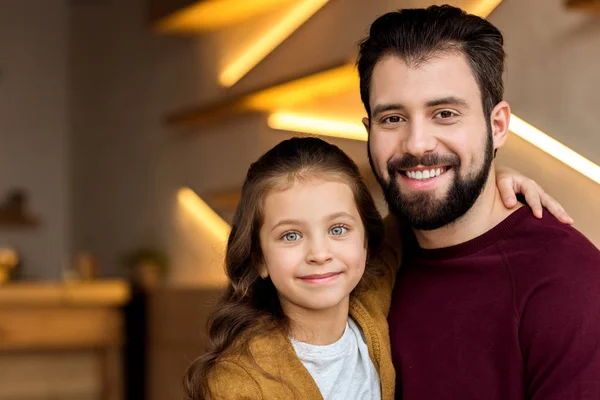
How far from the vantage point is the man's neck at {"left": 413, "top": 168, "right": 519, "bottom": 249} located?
178 cm

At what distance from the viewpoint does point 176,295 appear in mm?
4309

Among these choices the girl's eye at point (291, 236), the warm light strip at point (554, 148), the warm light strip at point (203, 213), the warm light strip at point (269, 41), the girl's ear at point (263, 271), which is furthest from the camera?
the warm light strip at point (203, 213)

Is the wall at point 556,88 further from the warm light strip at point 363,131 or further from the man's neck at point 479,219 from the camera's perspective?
the man's neck at point 479,219

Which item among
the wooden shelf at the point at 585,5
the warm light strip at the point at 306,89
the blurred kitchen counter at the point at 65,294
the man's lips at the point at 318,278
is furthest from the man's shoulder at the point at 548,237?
the blurred kitchen counter at the point at 65,294

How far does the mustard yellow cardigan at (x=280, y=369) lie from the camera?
166 cm

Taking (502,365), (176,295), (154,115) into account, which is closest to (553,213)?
(502,365)

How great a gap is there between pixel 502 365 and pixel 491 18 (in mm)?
1062

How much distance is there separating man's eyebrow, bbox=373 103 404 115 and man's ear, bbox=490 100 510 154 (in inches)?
8.3

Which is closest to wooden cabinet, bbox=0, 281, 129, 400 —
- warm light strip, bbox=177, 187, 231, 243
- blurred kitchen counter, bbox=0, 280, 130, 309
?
blurred kitchen counter, bbox=0, 280, 130, 309

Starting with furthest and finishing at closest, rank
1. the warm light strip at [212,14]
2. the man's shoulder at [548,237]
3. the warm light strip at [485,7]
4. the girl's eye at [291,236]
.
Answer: the warm light strip at [212,14] < the warm light strip at [485,7] < the girl's eye at [291,236] < the man's shoulder at [548,237]

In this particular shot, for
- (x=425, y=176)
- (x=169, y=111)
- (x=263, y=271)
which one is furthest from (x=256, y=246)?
(x=169, y=111)

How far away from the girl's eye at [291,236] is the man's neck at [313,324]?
0.15 meters

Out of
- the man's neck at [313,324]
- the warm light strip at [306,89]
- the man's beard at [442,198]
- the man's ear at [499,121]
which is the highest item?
the warm light strip at [306,89]

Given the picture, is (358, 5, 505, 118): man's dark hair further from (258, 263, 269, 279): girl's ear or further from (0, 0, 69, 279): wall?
(0, 0, 69, 279): wall
